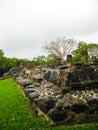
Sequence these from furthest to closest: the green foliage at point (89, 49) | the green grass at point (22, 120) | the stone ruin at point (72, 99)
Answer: the green foliage at point (89, 49) → the stone ruin at point (72, 99) → the green grass at point (22, 120)

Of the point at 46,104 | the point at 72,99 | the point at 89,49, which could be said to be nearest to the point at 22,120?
the point at 46,104

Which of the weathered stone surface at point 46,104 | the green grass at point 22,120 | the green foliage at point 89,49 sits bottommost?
the green grass at point 22,120

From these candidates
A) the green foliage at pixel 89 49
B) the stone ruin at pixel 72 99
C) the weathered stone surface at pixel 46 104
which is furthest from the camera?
the green foliage at pixel 89 49

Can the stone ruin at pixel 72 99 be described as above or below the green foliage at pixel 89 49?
below

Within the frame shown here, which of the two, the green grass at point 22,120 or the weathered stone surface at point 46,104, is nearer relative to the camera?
the green grass at point 22,120

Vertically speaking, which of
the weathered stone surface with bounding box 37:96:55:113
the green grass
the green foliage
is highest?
the green foliage

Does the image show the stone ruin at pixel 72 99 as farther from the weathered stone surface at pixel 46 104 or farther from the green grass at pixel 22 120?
the green grass at pixel 22 120

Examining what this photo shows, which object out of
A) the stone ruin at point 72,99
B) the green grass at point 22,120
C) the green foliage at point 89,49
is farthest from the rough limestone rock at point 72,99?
the green foliage at point 89,49

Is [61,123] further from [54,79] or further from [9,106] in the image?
[54,79]

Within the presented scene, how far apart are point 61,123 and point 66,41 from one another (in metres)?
62.7

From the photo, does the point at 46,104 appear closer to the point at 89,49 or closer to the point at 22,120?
the point at 22,120

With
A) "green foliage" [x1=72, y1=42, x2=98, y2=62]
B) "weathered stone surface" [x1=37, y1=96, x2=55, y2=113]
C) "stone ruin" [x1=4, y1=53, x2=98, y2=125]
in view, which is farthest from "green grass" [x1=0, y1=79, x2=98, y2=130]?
"green foliage" [x1=72, y1=42, x2=98, y2=62]

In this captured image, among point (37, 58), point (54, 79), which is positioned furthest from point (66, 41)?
point (54, 79)

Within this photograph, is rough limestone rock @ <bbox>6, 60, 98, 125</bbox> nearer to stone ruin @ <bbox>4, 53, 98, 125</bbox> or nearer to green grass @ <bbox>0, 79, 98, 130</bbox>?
stone ruin @ <bbox>4, 53, 98, 125</bbox>
